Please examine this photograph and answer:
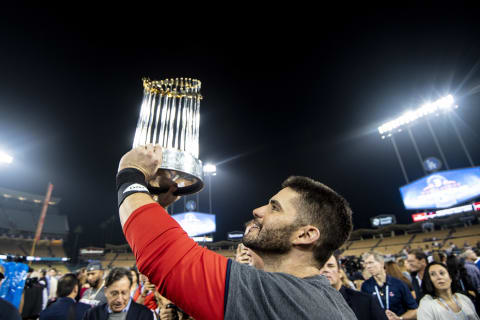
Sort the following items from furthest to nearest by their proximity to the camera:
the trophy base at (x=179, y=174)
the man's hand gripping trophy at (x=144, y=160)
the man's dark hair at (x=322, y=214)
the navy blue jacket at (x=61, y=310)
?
the navy blue jacket at (x=61, y=310)
the trophy base at (x=179, y=174)
the man's dark hair at (x=322, y=214)
the man's hand gripping trophy at (x=144, y=160)

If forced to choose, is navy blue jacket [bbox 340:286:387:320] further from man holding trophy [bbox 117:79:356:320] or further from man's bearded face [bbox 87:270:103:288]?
man's bearded face [bbox 87:270:103:288]

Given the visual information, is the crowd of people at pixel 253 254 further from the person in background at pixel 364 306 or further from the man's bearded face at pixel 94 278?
the man's bearded face at pixel 94 278

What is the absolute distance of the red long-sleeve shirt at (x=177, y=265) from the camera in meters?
0.90

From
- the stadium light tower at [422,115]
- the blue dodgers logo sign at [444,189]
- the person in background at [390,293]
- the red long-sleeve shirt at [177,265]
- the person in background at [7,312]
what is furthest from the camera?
the stadium light tower at [422,115]

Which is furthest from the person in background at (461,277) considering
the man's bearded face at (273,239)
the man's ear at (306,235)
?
the man's bearded face at (273,239)

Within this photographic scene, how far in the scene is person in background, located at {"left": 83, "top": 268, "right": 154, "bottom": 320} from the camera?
3414 mm

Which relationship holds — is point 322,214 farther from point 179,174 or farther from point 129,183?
point 129,183

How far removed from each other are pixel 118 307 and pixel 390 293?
15.8 feet

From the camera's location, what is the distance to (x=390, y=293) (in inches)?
187

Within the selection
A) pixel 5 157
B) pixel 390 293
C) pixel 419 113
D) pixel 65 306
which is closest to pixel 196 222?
pixel 5 157

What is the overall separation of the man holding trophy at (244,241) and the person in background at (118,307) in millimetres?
2628

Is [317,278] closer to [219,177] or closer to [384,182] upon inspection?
[219,177]

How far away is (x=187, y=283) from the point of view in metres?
0.90

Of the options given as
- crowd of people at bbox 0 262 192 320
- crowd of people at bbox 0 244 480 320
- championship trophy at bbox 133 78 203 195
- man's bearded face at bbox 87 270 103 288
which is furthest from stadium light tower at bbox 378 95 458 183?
championship trophy at bbox 133 78 203 195
